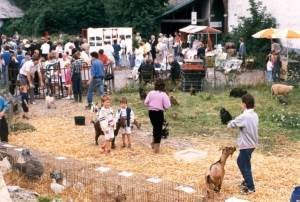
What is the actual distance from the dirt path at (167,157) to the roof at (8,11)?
30945 millimetres

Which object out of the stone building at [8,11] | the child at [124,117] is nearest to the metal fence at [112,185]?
the child at [124,117]

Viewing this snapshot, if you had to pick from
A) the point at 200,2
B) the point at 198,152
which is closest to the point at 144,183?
the point at 198,152

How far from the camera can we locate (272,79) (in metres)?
21.6

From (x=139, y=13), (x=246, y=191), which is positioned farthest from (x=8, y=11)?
(x=246, y=191)

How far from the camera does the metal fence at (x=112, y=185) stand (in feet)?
29.7

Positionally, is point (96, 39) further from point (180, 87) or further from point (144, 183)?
point (144, 183)

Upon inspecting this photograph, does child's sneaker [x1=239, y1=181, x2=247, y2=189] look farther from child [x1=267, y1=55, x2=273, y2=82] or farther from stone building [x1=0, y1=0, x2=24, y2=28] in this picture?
stone building [x1=0, y1=0, x2=24, y2=28]

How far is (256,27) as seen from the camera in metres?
29.2

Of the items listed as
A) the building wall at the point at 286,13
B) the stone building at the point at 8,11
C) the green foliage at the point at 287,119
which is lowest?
the green foliage at the point at 287,119

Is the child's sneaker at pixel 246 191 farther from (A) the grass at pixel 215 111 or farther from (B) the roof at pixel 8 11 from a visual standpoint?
(B) the roof at pixel 8 11

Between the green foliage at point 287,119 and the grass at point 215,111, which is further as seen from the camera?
the green foliage at point 287,119

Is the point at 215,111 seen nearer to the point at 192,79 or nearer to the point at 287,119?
the point at 287,119

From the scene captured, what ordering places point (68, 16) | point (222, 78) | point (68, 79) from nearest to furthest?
point (68, 79), point (222, 78), point (68, 16)

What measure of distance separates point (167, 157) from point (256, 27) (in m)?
18.3
